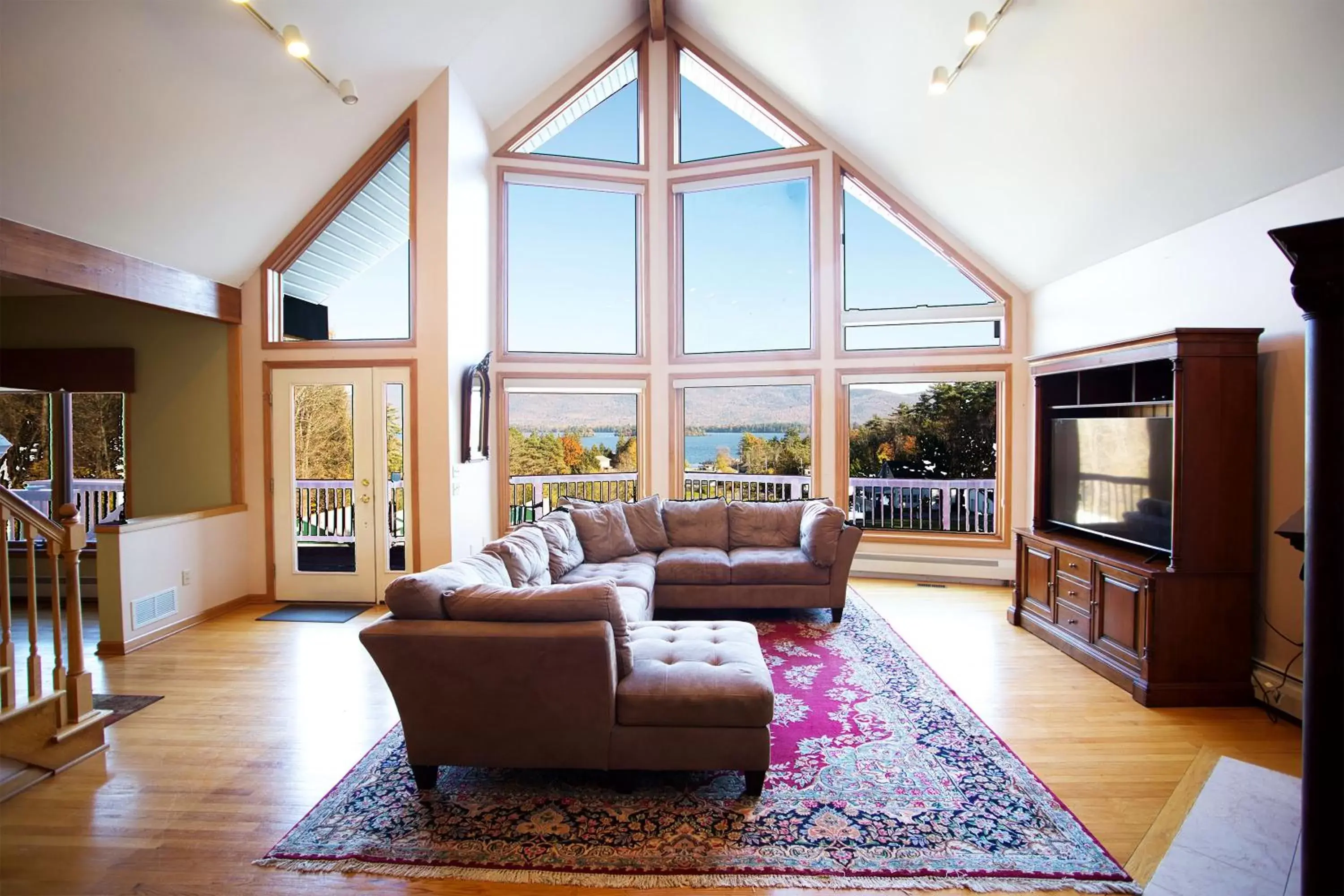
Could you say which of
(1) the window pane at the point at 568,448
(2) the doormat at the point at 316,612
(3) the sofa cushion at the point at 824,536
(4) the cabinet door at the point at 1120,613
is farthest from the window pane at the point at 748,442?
(2) the doormat at the point at 316,612

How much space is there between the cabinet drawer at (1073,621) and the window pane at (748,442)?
2.60m

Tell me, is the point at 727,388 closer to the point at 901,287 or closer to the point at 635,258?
the point at 635,258

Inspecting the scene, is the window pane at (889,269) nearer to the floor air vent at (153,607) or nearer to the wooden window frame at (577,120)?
the wooden window frame at (577,120)

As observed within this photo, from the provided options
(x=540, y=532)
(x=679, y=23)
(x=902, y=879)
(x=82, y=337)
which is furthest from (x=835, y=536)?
(x=82, y=337)

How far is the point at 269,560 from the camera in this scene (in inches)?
215

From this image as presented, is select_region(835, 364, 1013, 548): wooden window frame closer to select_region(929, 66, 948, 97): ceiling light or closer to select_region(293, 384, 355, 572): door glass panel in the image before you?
select_region(929, 66, 948, 97): ceiling light

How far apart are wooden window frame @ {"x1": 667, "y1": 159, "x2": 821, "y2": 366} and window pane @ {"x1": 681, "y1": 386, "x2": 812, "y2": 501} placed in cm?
31

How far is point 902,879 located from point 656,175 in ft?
20.2

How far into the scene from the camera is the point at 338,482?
5457 mm

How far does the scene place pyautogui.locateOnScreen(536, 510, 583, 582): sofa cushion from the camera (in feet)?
13.9

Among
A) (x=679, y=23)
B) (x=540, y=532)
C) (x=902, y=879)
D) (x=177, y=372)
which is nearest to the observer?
(x=902, y=879)

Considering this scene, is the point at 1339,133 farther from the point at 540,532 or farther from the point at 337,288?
the point at 337,288

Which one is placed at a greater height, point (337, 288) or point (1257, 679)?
point (337, 288)

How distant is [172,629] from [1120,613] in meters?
6.13
